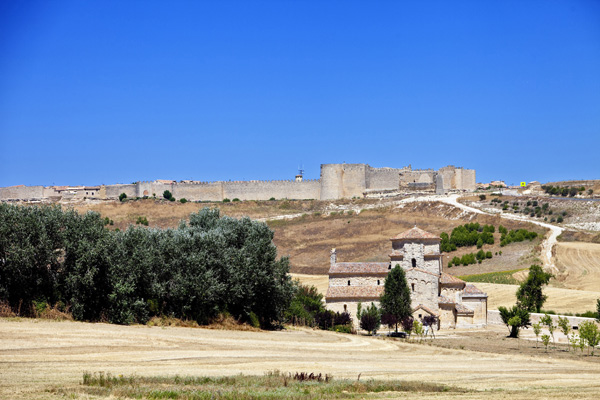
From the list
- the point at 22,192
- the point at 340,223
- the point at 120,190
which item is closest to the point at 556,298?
the point at 340,223

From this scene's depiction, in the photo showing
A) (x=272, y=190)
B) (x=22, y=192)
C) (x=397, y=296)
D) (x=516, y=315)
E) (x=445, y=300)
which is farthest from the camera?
(x=22, y=192)

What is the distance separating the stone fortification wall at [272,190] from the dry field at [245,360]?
69643 mm


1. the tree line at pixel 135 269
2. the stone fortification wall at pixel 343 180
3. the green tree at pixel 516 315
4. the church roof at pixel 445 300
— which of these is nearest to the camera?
the tree line at pixel 135 269

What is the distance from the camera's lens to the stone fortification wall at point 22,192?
322ft

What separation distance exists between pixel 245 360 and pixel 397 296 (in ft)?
48.4

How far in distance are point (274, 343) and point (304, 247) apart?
140 feet

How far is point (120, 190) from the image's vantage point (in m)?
98.9

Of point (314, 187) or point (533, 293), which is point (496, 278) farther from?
point (314, 187)

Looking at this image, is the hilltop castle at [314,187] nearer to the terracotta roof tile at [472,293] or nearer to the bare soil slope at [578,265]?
the bare soil slope at [578,265]

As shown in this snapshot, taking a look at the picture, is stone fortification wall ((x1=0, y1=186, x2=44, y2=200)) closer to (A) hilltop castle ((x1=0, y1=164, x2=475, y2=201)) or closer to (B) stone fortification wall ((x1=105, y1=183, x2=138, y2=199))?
(A) hilltop castle ((x1=0, y1=164, x2=475, y2=201))

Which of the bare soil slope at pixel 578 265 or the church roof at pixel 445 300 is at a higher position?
the bare soil slope at pixel 578 265

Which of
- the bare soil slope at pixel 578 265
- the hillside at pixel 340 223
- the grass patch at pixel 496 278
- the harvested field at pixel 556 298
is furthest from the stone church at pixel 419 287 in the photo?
the hillside at pixel 340 223

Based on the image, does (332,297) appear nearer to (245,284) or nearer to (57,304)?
(245,284)

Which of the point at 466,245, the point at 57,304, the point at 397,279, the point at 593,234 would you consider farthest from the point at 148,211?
Answer: the point at 57,304
